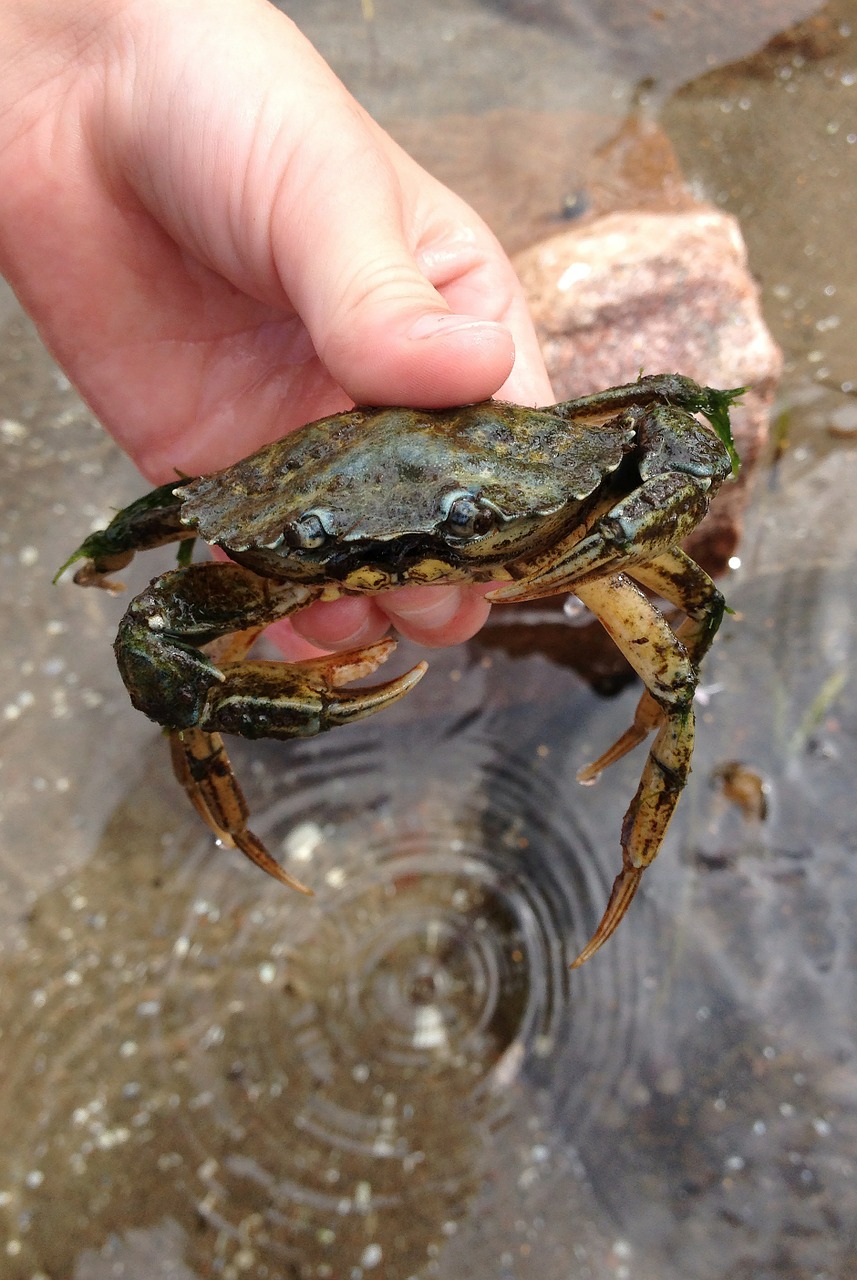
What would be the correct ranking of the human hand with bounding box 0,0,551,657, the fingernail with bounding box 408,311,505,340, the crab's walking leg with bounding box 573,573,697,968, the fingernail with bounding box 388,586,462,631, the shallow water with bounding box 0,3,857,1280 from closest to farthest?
the fingernail with bounding box 408,311,505,340, the human hand with bounding box 0,0,551,657, the crab's walking leg with bounding box 573,573,697,968, the fingernail with bounding box 388,586,462,631, the shallow water with bounding box 0,3,857,1280

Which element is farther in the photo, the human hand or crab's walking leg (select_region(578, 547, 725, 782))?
crab's walking leg (select_region(578, 547, 725, 782))

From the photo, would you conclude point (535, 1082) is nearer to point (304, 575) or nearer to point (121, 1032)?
point (121, 1032)

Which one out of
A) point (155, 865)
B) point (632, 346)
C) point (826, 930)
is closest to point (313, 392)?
point (632, 346)

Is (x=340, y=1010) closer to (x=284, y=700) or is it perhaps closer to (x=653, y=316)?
(x=284, y=700)

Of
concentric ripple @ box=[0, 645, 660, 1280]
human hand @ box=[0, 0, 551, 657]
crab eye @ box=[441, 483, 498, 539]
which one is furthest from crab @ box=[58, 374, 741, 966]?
concentric ripple @ box=[0, 645, 660, 1280]

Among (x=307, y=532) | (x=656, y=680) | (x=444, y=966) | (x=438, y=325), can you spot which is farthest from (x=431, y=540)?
(x=444, y=966)

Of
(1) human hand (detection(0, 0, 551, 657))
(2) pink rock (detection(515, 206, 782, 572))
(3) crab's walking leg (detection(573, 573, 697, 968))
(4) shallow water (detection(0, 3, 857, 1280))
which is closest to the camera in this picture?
(1) human hand (detection(0, 0, 551, 657))

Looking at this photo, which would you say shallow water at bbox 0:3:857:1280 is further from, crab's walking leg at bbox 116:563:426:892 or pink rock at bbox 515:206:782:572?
crab's walking leg at bbox 116:563:426:892
